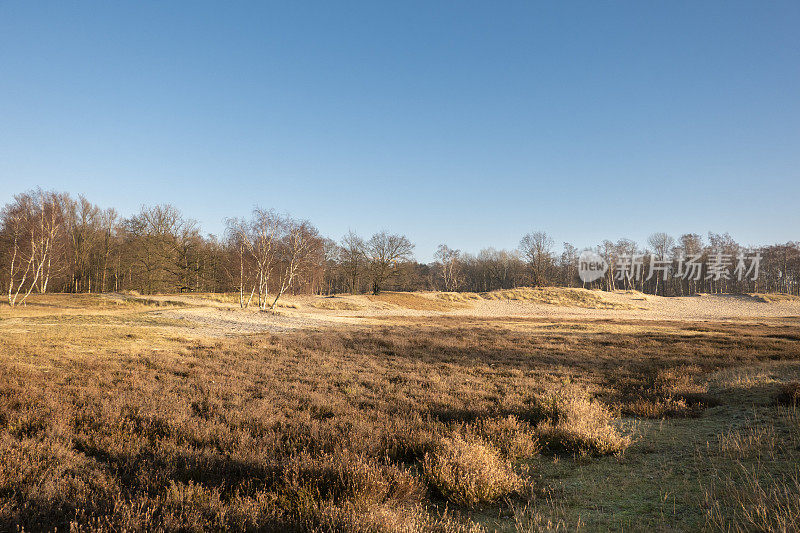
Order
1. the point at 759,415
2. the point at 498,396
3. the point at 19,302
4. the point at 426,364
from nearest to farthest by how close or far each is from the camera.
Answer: the point at 759,415, the point at 498,396, the point at 426,364, the point at 19,302

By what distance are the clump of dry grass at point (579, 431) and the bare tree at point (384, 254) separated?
56.9 metres

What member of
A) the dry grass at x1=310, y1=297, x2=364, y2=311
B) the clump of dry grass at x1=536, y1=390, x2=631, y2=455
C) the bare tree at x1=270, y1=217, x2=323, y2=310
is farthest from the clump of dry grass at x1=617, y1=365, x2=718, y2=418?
the dry grass at x1=310, y1=297, x2=364, y2=311

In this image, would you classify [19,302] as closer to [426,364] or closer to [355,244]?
[426,364]

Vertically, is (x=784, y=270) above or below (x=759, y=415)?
above

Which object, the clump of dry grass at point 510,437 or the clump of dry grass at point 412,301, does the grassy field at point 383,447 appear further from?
the clump of dry grass at point 412,301

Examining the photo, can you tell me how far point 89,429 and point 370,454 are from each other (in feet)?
15.8

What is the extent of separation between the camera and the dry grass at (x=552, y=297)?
198 ft

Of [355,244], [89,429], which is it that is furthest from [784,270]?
Answer: [89,429]

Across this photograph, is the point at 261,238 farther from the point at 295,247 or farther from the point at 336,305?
the point at 336,305

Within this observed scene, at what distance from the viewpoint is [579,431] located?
5836 millimetres

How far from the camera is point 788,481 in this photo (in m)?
4.07

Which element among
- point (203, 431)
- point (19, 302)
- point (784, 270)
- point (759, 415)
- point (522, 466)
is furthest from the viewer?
point (784, 270)

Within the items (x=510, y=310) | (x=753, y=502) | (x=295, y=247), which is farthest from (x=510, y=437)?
(x=510, y=310)

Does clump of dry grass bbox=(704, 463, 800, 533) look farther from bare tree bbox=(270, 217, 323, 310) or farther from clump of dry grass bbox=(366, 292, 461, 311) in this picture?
clump of dry grass bbox=(366, 292, 461, 311)
